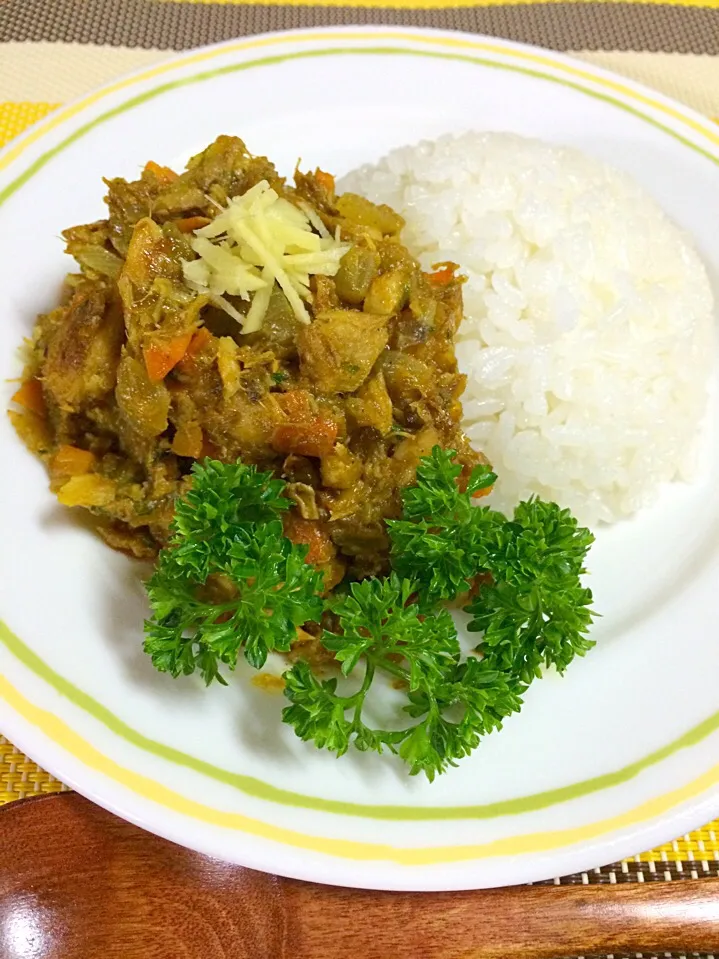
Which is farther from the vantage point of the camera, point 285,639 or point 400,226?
point 400,226

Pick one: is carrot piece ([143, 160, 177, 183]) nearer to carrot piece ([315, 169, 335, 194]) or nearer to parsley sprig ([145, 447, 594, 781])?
carrot piece ([315, 169, 335, 194])

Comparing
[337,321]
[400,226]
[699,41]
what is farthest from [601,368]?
[699,41]

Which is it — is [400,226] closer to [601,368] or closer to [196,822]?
[601,368]

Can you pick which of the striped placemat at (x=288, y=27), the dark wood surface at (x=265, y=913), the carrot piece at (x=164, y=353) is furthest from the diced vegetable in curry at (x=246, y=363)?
the striped placemat at (x=288, y=27)

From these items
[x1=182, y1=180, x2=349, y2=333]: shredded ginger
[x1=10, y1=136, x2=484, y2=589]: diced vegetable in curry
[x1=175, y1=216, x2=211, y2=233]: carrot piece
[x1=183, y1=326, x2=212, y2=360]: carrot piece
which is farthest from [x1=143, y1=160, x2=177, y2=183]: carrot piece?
[x1=183, y1=326, x2=212, y2=360]: carrot piece

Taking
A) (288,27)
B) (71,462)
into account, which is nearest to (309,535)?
(71,462)

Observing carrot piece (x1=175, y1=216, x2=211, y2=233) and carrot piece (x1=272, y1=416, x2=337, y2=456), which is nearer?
carrot piece (x1=272, y1=416, x2=337, y2=456)

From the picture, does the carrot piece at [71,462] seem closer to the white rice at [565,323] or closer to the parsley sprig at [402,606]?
the parsley sprig at [402,606]
